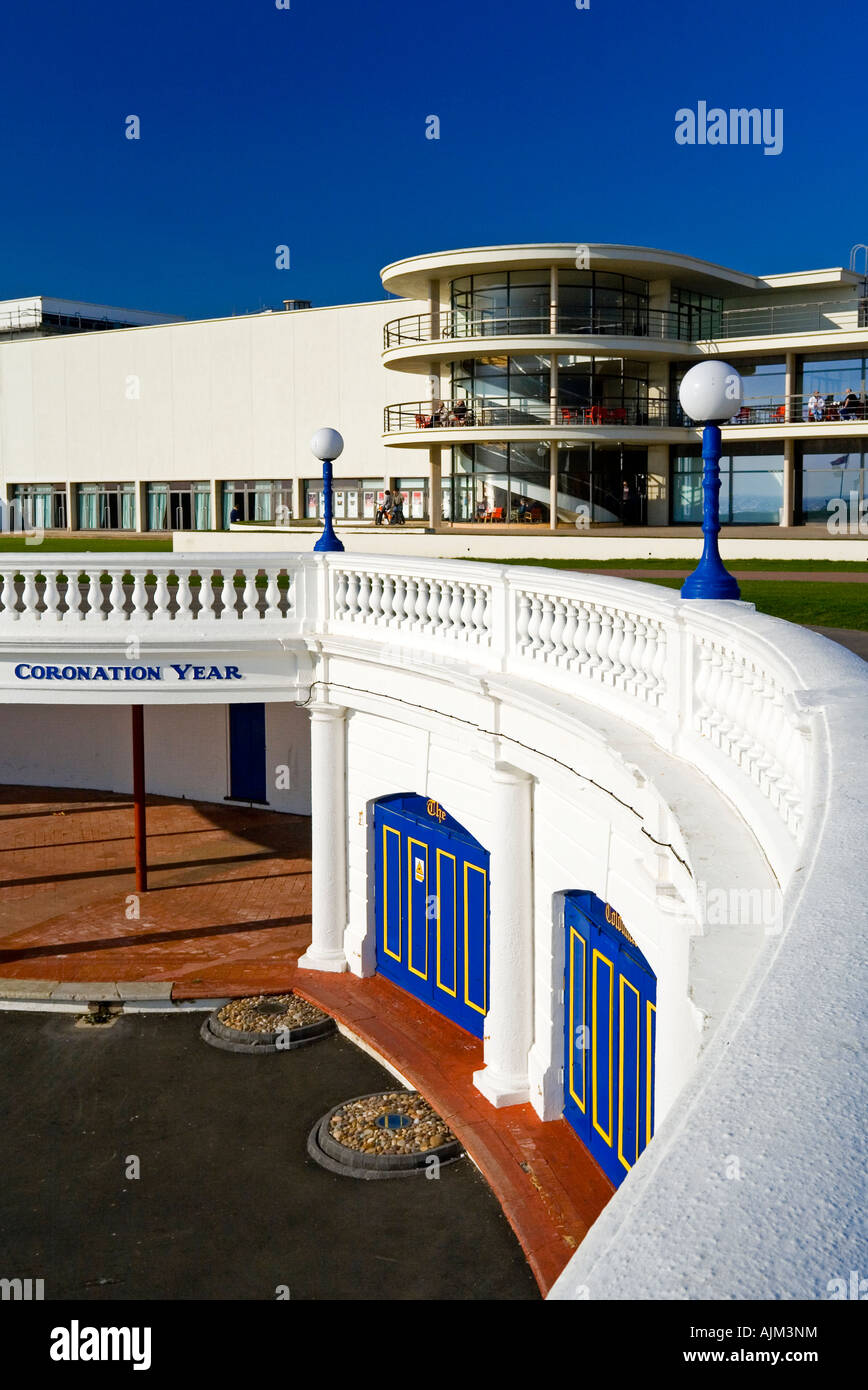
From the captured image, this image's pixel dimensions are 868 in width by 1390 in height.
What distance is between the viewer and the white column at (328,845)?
53.9ft

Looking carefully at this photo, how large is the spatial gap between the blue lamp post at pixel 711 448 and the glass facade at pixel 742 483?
4158cm

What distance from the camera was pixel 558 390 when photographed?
49719 mm

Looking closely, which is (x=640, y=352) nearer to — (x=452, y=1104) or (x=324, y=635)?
(x=324, y=635)

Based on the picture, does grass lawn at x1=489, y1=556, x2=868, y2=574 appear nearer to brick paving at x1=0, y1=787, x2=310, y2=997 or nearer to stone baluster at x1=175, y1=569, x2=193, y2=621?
brick paving at x1=0, y1=787, x2=310, y2=997

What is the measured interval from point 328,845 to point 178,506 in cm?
5467

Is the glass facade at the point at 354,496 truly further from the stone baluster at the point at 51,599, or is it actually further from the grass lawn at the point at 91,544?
the stone baluster at the point at 51,599

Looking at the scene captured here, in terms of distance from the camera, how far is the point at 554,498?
4903 cm

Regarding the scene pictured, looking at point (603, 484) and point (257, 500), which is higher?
point (257, 500)

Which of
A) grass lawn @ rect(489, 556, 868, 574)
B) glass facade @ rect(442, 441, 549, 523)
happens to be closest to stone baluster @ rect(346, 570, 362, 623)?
grass lawn @ rect(489, 556, 868, 574)

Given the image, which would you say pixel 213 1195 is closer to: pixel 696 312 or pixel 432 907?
pixel 432 907

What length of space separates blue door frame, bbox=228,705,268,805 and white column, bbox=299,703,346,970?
7.38 m

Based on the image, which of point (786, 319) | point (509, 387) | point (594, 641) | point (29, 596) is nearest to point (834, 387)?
point (786, 319)

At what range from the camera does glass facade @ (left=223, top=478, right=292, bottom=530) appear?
209 ft

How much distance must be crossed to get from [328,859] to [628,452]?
127ft
